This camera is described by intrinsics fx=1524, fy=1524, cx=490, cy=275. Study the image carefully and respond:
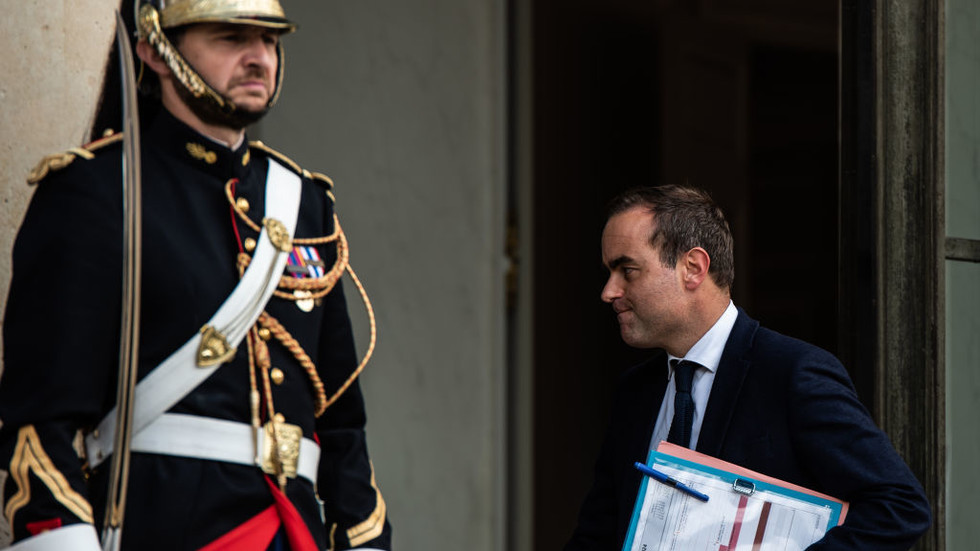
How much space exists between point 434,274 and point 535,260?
0.70m

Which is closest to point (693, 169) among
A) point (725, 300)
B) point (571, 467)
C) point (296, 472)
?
point (571, 467)

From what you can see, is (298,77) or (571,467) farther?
(571,467)

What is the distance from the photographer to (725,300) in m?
3.29

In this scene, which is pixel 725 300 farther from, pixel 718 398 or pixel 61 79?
pixel 61 79

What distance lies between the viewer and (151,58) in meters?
2.58

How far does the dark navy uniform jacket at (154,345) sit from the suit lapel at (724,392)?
2.35 ft

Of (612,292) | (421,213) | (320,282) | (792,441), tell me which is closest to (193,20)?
(320,282)

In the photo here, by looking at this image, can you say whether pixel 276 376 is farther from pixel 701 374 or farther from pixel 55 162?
pixel 701 374

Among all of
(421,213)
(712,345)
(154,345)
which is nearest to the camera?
(154,345)

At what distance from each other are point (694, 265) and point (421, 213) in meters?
2.46

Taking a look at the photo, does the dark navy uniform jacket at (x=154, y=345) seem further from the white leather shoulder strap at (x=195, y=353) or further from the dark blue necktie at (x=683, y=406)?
the dark blue necktie at (x=683, y=406)

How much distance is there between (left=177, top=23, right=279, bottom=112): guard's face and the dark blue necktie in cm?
111

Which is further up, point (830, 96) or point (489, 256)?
point (830, 96)

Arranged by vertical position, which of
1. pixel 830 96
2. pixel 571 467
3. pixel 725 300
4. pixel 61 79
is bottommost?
pixel 571 467
